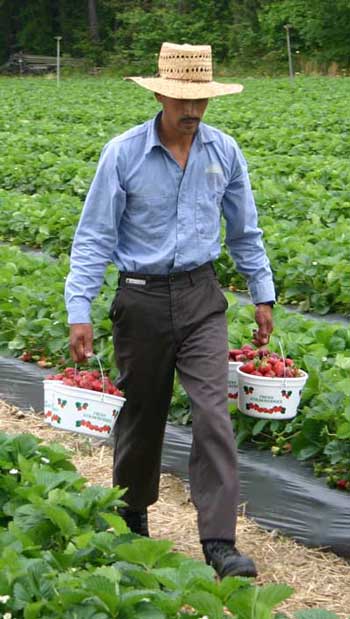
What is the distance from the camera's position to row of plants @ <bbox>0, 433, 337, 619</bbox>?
3.26m

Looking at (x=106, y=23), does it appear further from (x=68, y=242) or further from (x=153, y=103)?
(x=68, y=242)

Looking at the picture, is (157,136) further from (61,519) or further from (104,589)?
(104,589)

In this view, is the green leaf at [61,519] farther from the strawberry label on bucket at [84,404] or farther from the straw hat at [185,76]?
the straw hat at [185,76]

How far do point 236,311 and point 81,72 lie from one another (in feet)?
163

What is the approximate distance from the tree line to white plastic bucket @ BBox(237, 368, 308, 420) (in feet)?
142

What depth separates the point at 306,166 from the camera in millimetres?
13859

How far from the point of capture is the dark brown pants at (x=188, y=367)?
4.50 metres

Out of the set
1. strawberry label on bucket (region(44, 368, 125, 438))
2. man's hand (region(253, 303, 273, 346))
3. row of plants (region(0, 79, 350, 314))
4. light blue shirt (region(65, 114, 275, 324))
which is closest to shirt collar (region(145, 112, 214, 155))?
light blue shirt (region(65, 114, 275, 324))

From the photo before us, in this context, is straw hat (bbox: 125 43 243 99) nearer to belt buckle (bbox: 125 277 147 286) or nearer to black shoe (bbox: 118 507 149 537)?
belt buckle (bbox: 125 277 147 286)

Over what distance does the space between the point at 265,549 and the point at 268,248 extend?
4231 mm

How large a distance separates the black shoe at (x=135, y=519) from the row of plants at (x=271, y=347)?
0.83 metres

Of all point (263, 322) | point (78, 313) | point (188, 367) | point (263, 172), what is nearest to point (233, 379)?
point (263, 322)

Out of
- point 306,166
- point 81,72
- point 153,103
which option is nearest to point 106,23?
point 81,72

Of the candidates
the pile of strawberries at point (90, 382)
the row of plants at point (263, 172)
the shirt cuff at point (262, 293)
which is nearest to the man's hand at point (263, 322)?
the shirt cuff at point (262, 293)
